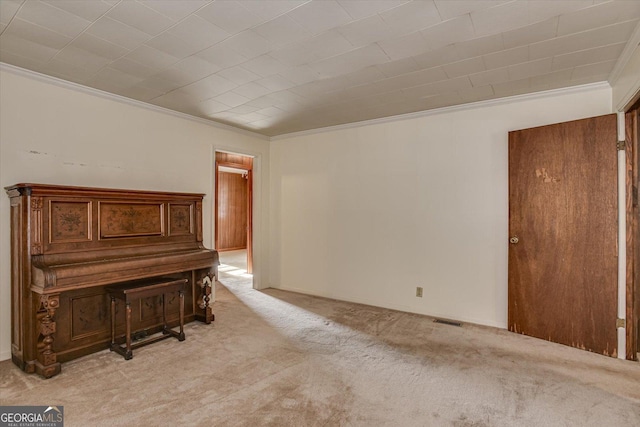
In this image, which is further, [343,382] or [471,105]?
[471,105]

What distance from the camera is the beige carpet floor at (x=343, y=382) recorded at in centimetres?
196

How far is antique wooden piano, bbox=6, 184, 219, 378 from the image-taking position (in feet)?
8.14

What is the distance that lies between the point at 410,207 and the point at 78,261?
3.40m

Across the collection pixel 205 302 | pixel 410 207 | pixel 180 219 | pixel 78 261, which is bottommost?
pixel 205 302

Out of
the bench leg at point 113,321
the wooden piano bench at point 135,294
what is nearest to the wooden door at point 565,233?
the wooden piano bench at point 135,294

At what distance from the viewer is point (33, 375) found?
2457 millimetres

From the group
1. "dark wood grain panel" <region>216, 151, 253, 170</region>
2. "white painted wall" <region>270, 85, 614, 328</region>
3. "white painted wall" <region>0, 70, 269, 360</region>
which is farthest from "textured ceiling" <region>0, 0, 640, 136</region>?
"dark wood grain panel" <region>216, 151, 253, 170</region>

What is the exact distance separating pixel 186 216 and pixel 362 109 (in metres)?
2.36

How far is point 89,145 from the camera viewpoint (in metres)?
3.23

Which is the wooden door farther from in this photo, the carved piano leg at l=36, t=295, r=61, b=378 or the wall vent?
the carved piano leg at l=36, t=295, r=61, b=378

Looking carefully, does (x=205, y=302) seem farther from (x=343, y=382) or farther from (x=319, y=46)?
(x=319, y=46)

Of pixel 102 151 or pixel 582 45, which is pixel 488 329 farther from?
pixel 102 151

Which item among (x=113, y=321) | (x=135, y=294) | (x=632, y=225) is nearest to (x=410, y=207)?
(x=632, y=225)

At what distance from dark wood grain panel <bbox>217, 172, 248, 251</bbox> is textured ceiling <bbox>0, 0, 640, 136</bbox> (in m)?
6.29
